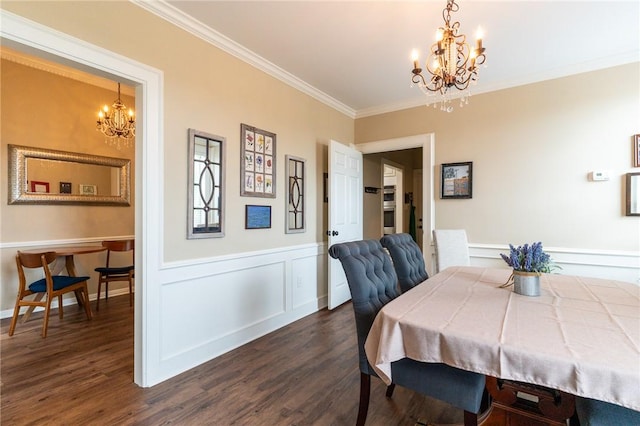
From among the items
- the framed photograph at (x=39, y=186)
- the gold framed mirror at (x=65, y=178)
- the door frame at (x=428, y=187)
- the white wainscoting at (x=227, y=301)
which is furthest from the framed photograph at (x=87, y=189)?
the door frame at (x=428, y=187)

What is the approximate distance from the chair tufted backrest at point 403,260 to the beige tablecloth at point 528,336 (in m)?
0.40

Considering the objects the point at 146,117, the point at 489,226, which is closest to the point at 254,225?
the point at 146,117

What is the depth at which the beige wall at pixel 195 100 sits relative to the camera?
1886 millimetres

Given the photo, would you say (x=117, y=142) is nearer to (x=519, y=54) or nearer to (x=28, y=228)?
(x=28, y=228)

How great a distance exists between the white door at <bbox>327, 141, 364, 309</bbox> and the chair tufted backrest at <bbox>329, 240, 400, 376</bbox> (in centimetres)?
185

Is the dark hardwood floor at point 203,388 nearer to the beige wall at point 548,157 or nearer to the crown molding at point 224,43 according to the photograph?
the beige wall at point 548,157

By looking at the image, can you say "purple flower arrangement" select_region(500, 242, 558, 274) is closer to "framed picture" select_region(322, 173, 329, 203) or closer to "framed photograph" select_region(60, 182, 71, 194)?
"framed picture" select_region(322, 173, 329, 203)

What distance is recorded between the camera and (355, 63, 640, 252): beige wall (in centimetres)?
286

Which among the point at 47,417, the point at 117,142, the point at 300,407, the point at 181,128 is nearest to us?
the point at 47,417

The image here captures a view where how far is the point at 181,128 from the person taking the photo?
230 centimetres

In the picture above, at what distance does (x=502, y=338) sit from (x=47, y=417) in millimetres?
2448

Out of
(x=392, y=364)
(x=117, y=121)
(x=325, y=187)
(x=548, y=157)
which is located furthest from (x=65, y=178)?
(x=548, y=157)

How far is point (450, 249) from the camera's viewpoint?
115 inches

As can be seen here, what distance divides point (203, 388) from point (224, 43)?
2.70m
